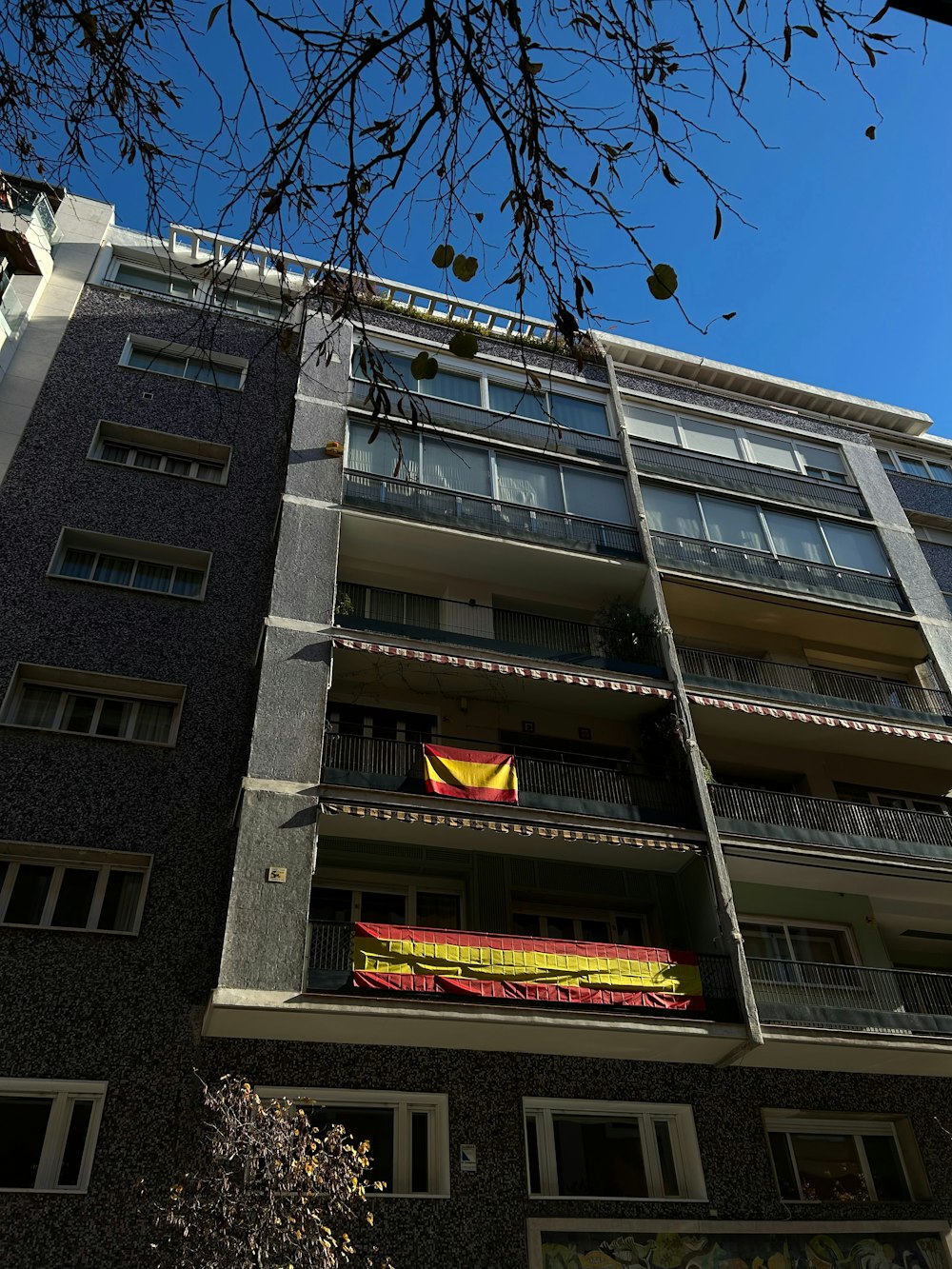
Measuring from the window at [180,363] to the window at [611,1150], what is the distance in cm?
1519

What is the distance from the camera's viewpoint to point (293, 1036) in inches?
468

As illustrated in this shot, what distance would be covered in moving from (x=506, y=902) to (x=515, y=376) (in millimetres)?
12143

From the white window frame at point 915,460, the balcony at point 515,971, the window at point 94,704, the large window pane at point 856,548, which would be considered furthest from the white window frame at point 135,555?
the white window frame at point 915,460

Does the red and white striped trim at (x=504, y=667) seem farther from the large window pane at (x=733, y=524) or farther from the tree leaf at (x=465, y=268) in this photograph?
the tree leaf at (x=465, y=268)

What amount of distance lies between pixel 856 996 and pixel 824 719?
16.0 feet

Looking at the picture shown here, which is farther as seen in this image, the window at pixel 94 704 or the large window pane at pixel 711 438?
the large window pane at pixel 711 438

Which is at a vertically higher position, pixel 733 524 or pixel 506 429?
pixel 506 429

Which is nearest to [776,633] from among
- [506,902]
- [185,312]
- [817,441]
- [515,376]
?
[817,441]

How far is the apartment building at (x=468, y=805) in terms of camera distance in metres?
11.7

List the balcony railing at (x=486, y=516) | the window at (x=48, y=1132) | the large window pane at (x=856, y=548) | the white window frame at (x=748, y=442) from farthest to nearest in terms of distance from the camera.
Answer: the white window frame at (x=748, y=442) → the large window pane at (x=856, y=548) → the balcony railing at (x=486, y=516) → the window at (x=48, y=1132)

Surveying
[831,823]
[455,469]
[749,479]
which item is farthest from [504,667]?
[749,479]

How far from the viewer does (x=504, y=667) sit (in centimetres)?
1609

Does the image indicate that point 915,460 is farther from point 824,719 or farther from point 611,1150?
point 611,1150

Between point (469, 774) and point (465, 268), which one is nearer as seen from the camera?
point (465, 268)
